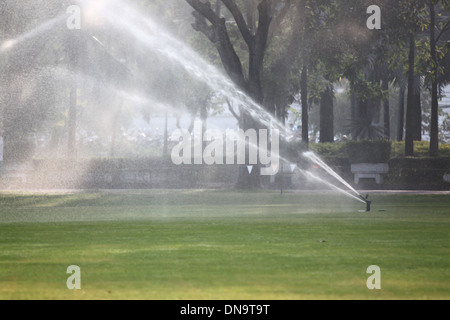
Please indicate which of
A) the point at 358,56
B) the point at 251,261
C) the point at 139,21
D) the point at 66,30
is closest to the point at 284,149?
the point at 358,56

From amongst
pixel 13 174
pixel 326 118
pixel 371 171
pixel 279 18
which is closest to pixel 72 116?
pixel 13 174

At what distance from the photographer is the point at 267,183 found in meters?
44.2

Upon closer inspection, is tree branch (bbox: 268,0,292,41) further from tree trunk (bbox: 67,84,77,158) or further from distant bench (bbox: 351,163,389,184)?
tree trunk (bbox: 67,84,77,158)

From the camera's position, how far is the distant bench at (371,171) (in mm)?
47969

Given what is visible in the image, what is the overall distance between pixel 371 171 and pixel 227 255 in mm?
37235

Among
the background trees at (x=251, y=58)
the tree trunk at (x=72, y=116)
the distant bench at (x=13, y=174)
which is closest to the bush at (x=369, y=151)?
the background trees at (x=251, y=58)

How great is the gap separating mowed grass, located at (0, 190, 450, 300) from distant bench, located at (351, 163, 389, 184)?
2606cm

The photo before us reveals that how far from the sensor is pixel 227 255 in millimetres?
12180

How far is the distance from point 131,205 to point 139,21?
39.1 metres

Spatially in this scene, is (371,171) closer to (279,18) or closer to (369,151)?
(369,151)

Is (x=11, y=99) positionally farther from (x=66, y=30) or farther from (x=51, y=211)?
(x=51, y=211)

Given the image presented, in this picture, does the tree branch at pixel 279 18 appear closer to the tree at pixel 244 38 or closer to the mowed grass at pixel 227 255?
the tree at pixel 244 38

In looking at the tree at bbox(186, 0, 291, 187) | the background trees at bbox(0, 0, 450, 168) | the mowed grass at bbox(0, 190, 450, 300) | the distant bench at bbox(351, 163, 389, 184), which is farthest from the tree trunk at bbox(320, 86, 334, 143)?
the mowed grass at bbox(0, 190, 450, 300)

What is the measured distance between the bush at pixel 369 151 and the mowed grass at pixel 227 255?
2656 cm
